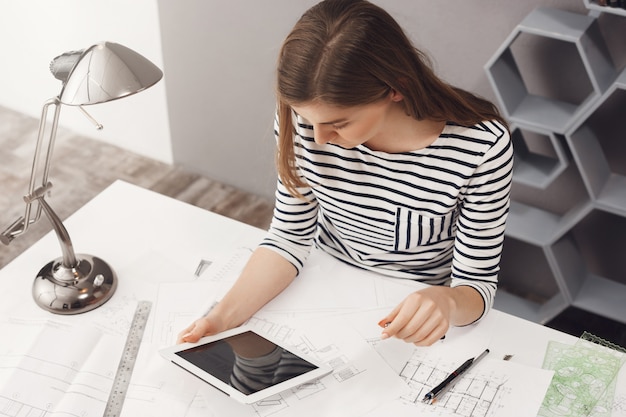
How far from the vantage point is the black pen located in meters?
1.15

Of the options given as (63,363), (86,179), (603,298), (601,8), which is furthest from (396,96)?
(86,179)

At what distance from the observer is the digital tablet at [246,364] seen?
1112 millimetres

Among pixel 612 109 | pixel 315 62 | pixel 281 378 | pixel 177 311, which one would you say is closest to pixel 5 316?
pixel 177 311

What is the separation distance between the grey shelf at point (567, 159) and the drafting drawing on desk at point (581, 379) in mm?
898

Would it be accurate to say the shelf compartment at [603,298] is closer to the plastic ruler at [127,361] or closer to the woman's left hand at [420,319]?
the woman's left hand at [420,319]

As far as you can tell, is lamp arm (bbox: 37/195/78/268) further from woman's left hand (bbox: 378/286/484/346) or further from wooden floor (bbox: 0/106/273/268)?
wooden floor (bbox: 0/106/273/268)

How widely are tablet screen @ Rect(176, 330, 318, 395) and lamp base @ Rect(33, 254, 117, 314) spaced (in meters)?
0.25

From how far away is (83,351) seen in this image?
→ 4.07 ft

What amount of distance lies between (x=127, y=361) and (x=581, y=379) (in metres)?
0.76

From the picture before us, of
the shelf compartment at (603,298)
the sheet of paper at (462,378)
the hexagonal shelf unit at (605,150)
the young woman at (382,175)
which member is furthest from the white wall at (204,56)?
the sheet of paper at (462,378)

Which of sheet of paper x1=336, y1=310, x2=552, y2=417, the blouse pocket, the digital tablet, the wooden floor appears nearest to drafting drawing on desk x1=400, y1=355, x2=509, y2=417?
sheet of paper x1=336, y1=310, x2=552, y2=417

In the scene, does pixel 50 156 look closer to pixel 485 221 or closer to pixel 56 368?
pixel 56 368

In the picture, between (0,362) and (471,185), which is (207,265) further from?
(471,185)

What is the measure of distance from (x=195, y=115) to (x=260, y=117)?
1.10 feet
